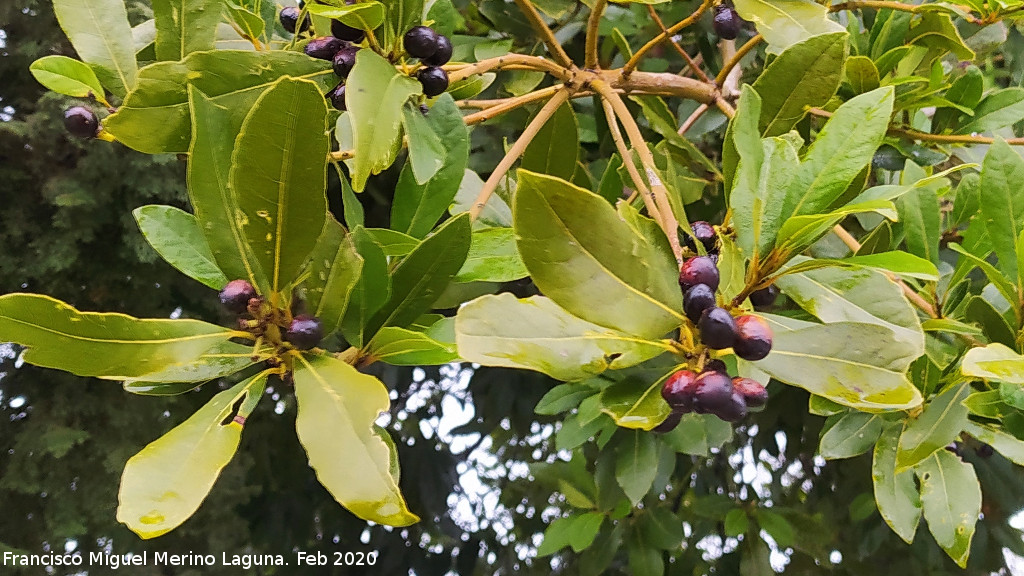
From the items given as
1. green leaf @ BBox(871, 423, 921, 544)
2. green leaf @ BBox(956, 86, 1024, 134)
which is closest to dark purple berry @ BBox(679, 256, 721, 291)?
green leaf @ BBox(871, 423, 921, 544)

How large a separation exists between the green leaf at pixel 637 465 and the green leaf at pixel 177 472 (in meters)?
0.76

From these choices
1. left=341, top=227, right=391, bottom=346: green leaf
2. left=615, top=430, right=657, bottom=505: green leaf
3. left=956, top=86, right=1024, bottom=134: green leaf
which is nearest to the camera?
left=341, top=227, right=391, bottom=346: green leaf

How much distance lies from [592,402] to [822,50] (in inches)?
21.3

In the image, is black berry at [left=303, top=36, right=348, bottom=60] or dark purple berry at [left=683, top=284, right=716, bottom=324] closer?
dark purple berry at [left=683, top=284, right=716, bottom=324]

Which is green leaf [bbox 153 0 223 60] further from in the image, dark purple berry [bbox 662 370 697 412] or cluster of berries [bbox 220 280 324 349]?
dark purple berry [bbox 662 370 697 412]

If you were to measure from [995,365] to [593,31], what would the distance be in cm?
40

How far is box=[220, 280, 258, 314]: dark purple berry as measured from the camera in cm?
38

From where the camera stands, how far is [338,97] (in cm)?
47

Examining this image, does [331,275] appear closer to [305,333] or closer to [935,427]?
[305,333]

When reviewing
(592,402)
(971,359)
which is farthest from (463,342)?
(592,402)

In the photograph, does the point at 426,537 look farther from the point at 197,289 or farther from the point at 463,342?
the point at 463,342

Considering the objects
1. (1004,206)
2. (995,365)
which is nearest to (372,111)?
(995,365)

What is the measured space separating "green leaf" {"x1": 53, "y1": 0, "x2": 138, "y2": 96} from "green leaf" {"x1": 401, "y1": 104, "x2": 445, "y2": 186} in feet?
0.68

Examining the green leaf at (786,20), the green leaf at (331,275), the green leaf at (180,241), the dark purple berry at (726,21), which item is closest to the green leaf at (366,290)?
the green leaf at (331,275)
